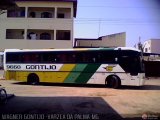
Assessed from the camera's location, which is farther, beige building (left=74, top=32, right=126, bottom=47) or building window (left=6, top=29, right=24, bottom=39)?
beige building (left=74, top=32, right=126, bottom=47)

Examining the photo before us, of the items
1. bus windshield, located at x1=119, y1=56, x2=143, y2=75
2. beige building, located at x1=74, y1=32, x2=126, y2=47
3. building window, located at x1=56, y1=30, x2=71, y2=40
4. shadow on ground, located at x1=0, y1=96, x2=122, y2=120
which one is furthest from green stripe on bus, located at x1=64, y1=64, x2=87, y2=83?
beige building, located at x1=74, y1=32, x2=126, y2=47

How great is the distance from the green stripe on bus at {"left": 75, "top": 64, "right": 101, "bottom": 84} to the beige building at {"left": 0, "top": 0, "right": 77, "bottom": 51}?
45.5ft

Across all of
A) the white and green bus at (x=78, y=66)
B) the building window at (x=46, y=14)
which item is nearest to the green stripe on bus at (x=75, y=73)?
the white and green bus at (x=78, y=66)

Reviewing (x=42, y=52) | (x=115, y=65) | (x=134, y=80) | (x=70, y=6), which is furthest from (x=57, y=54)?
(x=70, y=6)

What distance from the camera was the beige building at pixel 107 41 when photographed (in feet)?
129

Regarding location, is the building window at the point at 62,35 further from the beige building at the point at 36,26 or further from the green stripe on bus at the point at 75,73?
the green stripe on bus at the point at 75,73

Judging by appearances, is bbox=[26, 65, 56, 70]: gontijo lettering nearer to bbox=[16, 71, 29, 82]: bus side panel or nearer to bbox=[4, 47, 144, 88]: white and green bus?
bbox=[4, 47, 144, 88]: white and green bus

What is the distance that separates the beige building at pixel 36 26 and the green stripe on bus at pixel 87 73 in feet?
45.5

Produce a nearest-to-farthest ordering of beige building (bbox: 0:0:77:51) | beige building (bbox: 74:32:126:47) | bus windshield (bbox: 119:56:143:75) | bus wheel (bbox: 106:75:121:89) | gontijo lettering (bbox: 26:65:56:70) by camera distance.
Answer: bus windshield (bbox: 119:56:143:75) → bus wheel (bbox: 106:75:121:89) → gontijo lettering (bbox: 26:65:56:70) → beige building (bbox: 0:0:77:51) → beige building (bbox: 74:32:126:47)

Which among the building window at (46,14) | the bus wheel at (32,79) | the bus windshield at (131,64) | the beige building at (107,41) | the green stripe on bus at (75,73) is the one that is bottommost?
the bus wheel at (32,79)

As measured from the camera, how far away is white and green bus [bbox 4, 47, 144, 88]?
66.8 feet

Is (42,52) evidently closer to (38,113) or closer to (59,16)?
(38,113)

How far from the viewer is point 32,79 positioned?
76.5 ft

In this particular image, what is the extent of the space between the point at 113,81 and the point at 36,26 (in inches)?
680
